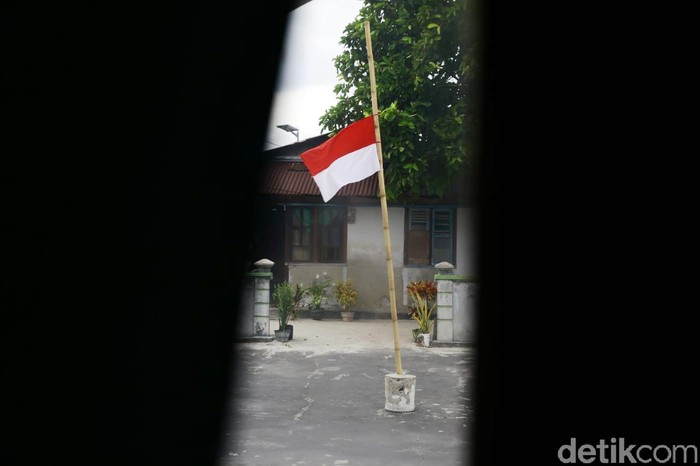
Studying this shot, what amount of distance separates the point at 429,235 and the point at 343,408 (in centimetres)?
1101

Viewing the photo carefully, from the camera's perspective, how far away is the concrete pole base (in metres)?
→ 6.95

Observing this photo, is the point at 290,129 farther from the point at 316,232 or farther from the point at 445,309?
the point at 445,309

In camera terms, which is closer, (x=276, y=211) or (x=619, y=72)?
(x=619, y=72)

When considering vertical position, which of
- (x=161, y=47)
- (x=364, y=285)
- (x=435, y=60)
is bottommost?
(x=364, y=285)

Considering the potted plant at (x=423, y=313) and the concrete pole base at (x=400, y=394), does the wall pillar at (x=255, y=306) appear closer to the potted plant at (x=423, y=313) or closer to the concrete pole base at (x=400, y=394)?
the potted plant at (x=423, y=313)

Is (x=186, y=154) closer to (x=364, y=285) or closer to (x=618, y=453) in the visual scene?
(x=618, y=453)

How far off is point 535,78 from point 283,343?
6.61 metres

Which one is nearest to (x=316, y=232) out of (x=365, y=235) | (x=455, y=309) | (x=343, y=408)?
(x=365, y=235)

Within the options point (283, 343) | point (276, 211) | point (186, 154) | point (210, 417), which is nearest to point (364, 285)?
point (276, 211)

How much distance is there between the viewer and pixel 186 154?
819 centimetres

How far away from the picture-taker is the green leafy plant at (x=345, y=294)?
16797mm

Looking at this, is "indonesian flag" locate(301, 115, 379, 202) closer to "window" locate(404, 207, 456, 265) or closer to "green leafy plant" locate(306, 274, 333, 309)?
"green leafy plant" locate(306, 274, 333, 309)

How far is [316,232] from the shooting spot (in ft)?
59.0

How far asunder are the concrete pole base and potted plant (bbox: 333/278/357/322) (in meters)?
9.78
